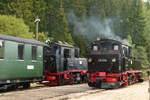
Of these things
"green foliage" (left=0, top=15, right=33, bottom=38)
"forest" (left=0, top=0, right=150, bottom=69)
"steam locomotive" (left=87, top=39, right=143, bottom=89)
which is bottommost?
"steam locomotive" (left=87, top=39, right=143, bottom=89)

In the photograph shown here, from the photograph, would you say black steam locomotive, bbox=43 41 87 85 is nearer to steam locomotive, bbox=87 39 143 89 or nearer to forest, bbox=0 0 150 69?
steam locomotive, bbox=87 39 143 89

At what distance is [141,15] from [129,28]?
13.7 feet

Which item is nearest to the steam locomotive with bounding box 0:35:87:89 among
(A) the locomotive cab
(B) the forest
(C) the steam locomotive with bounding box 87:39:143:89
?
(C) the steam locomotive with bounding box 87:39:143:89

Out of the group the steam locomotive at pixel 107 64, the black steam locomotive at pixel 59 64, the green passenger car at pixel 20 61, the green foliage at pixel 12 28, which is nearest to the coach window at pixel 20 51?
the green passenger car at pixel 20 61

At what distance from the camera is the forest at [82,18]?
69.7 m

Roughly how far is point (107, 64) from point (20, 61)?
19.7ft

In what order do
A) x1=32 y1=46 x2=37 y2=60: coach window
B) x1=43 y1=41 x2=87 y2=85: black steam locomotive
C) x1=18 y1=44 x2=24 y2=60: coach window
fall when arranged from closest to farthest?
x1=18 y1=44 x2=24 y2=60: coach window < x1=32 y1=46 x2=37 y2=60: coach window < x1=43 y1=41 x2=87 y2=85: black steam locomotive

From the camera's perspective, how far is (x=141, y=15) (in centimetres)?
8025

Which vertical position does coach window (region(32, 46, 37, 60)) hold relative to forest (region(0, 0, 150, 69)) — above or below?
below

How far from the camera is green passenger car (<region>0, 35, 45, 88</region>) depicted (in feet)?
70.3

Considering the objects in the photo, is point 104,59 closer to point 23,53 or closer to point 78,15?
point 23,53

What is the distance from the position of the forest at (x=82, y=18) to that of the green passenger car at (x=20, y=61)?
134 ft

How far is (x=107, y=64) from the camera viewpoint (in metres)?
26.2

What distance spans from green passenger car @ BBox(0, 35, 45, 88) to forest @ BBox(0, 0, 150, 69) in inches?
1606
